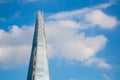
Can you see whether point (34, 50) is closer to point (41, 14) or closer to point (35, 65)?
point (35, 65)

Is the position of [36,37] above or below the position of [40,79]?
above

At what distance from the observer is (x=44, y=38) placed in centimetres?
12550

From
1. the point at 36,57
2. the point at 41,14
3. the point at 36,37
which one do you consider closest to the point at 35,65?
the point at 36,57

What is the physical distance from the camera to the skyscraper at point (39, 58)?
11700 cm

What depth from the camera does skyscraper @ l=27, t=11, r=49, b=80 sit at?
4606 inches

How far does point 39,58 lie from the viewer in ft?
391

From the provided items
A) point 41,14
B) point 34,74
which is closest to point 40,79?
point 34,74

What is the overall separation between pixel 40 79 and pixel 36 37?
18.5m

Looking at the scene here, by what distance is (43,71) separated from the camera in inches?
4656

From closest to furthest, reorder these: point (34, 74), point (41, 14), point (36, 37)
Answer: point (34, 74) → point (36, 37) → point (41, 14)

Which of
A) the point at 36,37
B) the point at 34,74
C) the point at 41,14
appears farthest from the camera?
the point at 41,14

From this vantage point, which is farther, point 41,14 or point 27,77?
point 41,14

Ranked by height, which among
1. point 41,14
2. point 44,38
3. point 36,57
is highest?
point 41,14

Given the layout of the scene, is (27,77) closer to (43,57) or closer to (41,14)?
(43,57)
